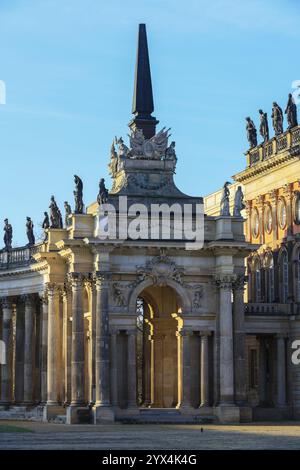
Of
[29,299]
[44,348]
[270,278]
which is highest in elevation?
[270,278]

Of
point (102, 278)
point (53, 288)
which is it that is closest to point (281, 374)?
point (102, 278)

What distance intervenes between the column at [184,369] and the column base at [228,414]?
6.94 feet

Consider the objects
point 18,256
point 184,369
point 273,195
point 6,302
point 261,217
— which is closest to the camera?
point 184,369

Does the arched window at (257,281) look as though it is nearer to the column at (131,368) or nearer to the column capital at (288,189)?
the column capital at (288,189)

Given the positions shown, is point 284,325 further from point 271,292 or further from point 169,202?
point 169,202

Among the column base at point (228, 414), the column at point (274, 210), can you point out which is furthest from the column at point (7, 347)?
the column base at point (228, 414)

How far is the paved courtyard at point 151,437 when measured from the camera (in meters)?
54.9

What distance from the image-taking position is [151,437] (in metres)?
62.7

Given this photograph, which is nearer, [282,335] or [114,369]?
[114,369]

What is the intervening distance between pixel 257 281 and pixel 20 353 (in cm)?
1772

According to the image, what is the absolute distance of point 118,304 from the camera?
8188cm

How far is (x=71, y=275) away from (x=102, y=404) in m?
8.10

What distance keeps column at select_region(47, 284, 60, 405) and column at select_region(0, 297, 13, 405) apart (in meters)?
10.8

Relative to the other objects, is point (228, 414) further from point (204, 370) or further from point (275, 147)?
point (275, 147)
